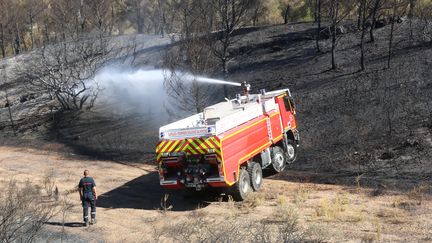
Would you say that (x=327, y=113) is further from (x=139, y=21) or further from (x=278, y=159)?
(x=139, y=21)

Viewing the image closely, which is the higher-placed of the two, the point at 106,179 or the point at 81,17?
the point at 81,17

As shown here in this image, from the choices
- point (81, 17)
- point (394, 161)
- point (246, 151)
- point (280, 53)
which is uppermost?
point (81, 17)

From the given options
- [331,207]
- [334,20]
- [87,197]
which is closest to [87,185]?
[87,197]

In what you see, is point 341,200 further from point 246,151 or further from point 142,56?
point 142,56

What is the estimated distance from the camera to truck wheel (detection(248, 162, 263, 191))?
16422 mm

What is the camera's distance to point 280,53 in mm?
34969

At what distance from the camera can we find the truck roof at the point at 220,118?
1520 cm

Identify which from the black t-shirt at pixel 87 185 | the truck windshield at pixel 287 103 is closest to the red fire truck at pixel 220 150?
the truck windshield at pixel 287 103

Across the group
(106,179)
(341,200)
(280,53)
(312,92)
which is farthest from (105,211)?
(280,53)

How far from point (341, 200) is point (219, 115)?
5508 millimetres

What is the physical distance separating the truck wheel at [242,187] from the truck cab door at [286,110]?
155 inches

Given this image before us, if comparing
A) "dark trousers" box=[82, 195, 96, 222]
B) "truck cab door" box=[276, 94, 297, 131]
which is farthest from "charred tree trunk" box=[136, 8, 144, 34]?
"dark trousers" box=[82, 195, 96, 222]

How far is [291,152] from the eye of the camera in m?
20.1

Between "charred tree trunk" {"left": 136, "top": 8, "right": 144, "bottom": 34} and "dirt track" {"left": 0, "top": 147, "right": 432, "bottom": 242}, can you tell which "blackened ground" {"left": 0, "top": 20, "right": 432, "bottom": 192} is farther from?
"charred tree trunk" {"left": 136, "top": 8, "right": 144, "bottom": 34}
